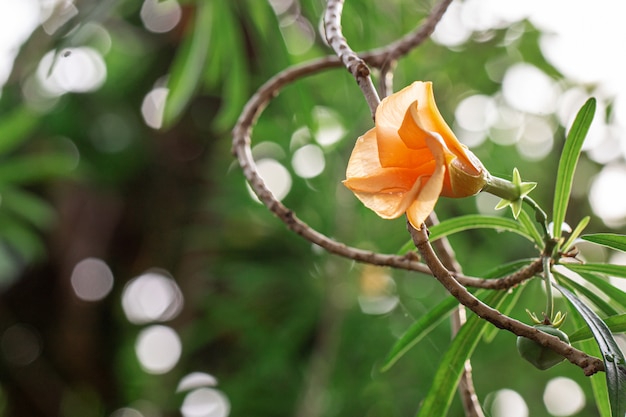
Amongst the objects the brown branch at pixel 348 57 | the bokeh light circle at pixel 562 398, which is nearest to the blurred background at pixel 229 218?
the bokeh light circle at pixel 562 398

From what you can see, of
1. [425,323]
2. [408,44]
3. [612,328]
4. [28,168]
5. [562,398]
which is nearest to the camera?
[612,328]

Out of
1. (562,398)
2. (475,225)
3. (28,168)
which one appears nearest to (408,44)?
(475,225)

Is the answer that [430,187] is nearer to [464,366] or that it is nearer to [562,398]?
[464,366]

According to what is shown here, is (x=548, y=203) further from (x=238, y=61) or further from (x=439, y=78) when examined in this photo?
(x=238, y=61)

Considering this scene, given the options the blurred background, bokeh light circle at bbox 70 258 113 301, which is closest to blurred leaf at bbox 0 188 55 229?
the blurred background

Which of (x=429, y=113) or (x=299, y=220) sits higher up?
(x=429, y=113)

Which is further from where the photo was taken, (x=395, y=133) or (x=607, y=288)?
(x=607, y=288)

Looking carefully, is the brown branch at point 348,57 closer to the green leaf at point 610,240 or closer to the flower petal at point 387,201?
the flower petal at point 387,201
